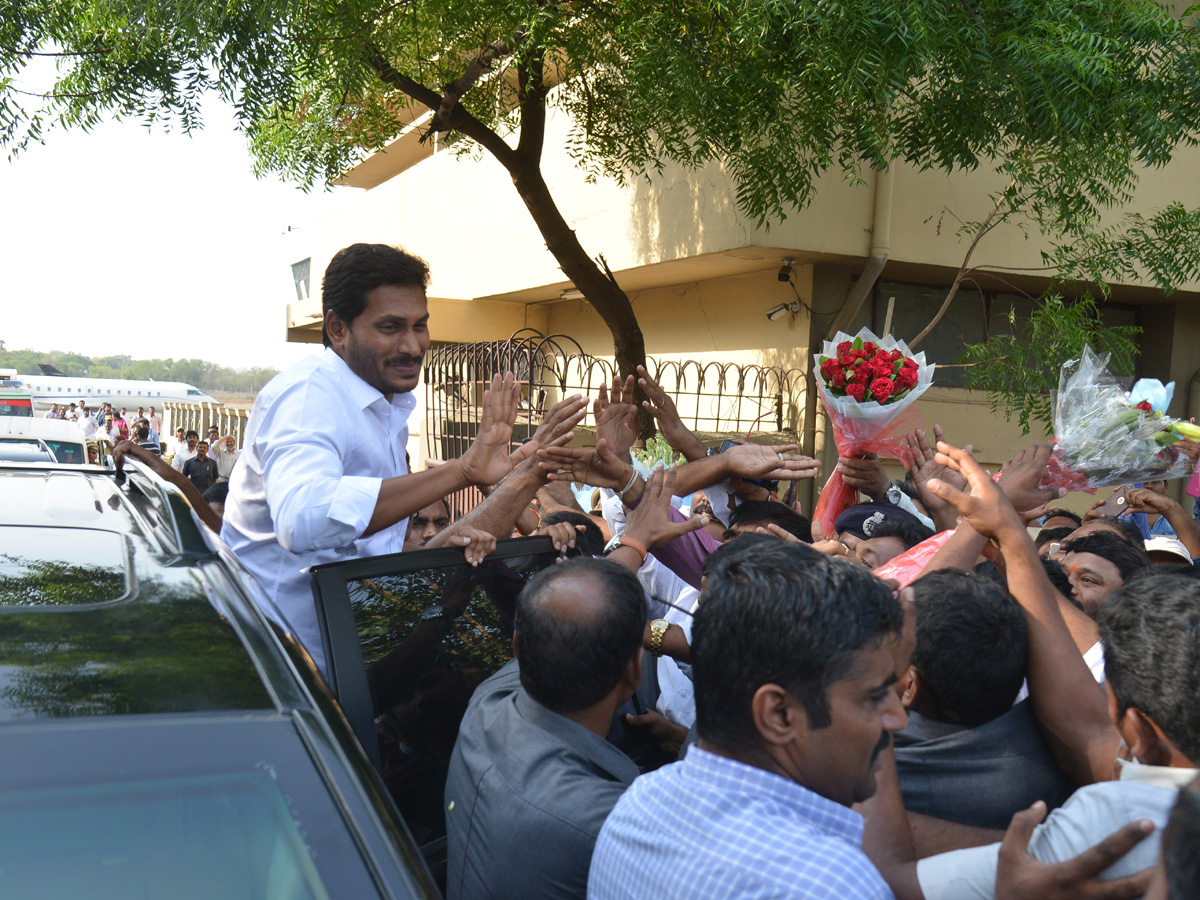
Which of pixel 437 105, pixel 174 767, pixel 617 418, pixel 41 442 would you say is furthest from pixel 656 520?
pixel 41 442

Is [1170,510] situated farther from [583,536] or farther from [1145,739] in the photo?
[1145,739]

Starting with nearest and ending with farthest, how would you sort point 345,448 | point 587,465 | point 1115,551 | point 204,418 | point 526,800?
point 526,800 → point 345,448 → point 587,465 → point 1115,551 → point 204,418

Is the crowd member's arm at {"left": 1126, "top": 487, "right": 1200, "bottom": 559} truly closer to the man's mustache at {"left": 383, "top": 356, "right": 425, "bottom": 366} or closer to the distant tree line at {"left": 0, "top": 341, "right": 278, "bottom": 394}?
the man's mustache at {"left": 383, "top": 356, "right": 425, "bottom": 366}

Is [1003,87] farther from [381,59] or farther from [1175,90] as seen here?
[381,59]

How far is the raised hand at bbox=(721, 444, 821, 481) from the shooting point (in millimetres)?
3604

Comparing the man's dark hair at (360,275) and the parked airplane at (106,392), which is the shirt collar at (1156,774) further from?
the parked airplane at (106,392)

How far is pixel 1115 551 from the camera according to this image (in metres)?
3.66

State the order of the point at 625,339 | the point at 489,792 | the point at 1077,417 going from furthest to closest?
the point at 625,339 → the point at 1077,417 → the point at 489,792

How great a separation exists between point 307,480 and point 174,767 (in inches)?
51.6

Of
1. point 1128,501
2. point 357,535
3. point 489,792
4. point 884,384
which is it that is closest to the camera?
point 489,792

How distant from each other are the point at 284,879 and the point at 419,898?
0.54 ft

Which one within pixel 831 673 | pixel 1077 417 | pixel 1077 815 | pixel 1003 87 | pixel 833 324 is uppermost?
pixel 1003 87

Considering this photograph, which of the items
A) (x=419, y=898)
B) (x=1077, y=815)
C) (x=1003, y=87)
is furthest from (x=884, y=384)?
(x=419, y=898)

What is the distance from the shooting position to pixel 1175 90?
18.1 feet
